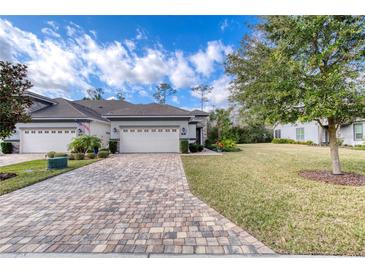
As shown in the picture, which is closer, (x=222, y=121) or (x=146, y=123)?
(x=146, y=123)

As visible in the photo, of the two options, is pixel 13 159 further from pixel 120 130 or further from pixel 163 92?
pixel 163 92

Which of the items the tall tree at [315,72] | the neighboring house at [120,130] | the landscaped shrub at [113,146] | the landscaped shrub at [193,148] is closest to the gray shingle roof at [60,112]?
the neighboring house at [120,130]

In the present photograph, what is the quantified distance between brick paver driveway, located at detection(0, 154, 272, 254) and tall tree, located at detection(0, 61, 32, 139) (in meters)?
3.24

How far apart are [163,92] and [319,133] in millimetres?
27206

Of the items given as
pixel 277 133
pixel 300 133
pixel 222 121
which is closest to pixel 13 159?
pixel 222 121

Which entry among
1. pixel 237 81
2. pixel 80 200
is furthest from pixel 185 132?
pixel 80 200

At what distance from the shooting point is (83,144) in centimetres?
1192

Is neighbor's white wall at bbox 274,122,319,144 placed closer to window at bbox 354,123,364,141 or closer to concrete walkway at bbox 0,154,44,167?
window at bbox 354,123,364,141

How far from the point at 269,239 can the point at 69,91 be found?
27.9 metres

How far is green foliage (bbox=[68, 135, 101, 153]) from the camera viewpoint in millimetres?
11859

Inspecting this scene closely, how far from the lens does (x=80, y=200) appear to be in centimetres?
446

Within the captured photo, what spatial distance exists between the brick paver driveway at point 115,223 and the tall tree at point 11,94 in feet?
10.6

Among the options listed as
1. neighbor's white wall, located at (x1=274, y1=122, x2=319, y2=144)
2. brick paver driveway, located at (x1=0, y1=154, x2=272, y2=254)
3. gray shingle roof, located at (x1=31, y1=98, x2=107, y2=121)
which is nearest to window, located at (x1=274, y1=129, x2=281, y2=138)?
neighbor's white wall, located at (x1=274, y1=122, x2=319, y2=144)
